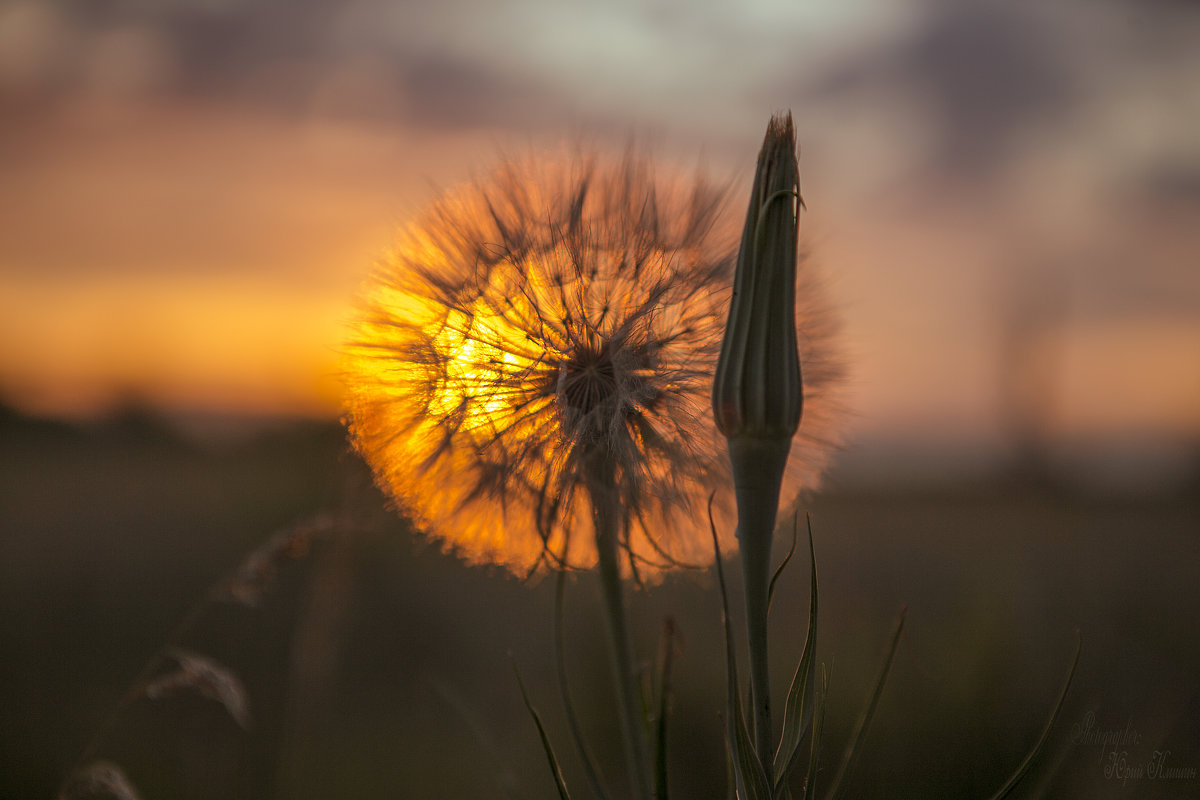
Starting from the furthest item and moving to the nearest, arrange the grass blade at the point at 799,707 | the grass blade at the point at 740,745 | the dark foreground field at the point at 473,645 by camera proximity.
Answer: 1. the dark foreground field at the point at 473,645
2. the grass blade at the point at 799,707
3. the grass blade at the point at 740,745

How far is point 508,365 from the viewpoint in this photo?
1.83 metres

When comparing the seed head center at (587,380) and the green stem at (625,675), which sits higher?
the seed head center at (587,380)

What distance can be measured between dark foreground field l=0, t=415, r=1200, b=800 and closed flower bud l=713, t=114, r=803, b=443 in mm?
698

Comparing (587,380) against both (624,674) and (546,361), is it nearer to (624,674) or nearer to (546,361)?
(546,361)

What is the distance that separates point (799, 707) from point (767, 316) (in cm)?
63

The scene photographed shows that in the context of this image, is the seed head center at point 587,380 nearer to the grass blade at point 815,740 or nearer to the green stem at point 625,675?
the green stem at point 625,675

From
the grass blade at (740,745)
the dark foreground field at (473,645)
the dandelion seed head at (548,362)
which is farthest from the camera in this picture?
the dark foreground field at (473,645)

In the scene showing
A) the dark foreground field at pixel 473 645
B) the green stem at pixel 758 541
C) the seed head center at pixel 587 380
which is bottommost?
the dark foreground field at pixel 473 645

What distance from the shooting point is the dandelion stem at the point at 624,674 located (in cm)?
133

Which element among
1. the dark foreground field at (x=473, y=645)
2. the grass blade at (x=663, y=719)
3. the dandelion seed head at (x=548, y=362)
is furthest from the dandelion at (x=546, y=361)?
the grass blade at (x=663, y=719)

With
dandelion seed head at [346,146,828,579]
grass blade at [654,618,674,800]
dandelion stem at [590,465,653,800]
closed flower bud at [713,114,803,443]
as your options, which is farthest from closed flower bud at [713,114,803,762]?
dandelion seed head at [346,146,828,579]

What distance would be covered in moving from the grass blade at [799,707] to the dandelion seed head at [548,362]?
0.52 m

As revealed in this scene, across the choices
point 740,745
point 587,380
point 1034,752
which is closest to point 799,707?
point 740,745

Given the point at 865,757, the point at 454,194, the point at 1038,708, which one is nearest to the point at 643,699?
the point at 454,194
